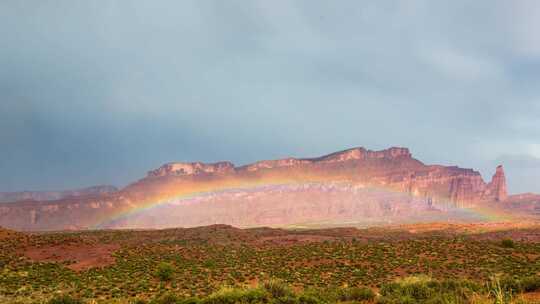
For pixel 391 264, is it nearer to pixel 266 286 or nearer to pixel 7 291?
pixel 266 286

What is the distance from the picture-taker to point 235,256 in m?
39.8

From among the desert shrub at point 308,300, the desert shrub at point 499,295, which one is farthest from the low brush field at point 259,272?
the desert shrub at point 499,295

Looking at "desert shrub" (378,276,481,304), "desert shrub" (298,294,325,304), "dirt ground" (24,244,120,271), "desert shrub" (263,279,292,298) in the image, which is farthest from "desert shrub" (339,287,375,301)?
"dirt ground" (24,244,120,271)

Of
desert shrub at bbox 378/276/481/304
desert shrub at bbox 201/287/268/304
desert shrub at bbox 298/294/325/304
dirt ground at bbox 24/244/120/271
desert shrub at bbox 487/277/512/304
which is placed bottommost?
dirt ground at bbox 24/244/120/271

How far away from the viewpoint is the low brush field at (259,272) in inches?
663

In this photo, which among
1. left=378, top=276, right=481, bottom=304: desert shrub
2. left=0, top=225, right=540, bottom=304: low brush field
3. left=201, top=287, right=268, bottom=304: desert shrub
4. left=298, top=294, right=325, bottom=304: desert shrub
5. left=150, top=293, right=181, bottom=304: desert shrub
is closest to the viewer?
left=378, top=276, right=481, bottom=304: desert shrub

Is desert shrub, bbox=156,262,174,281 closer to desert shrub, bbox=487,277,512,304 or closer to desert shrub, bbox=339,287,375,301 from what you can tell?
desert shrub, bbox=339,287,375,301

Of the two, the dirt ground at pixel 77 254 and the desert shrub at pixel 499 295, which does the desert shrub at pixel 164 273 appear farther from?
the desert shrub at pixel 499 295

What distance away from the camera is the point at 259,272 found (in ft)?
99.2

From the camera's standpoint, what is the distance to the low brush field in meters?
16.8

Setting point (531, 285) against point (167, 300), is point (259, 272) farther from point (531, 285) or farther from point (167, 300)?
point (531, 285)

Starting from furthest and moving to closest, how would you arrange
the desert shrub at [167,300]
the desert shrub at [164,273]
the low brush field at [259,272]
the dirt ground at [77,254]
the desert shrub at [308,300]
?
the dirt ground at [77,254] < the desert shrub at [164,273] < the low brush field at [259,272] < the desert shrub at [167,300] < the desert shrub at [308,300]

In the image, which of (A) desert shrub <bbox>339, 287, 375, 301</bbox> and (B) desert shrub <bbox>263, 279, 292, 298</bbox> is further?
(B) desert shrub <bbox>263, 279, 292, 298</bbox>

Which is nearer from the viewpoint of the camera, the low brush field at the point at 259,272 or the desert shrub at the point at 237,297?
the desert shrub at the point at 237,297
